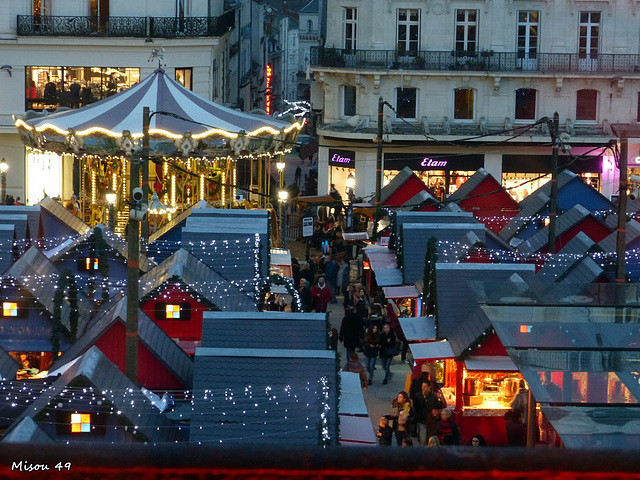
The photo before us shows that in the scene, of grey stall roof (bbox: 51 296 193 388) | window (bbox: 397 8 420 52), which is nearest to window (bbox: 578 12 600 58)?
window (bbox: 397 8 420 52)

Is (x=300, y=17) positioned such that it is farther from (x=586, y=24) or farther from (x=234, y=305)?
(x=234, y=305)

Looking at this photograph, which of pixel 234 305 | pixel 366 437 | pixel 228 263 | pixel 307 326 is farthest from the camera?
pixel 228 263

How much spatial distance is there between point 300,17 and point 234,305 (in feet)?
188

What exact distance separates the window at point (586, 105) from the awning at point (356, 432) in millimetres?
29725

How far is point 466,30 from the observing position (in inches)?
1623

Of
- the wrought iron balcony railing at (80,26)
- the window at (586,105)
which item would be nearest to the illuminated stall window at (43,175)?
the wrought iron balcony railing at (80,26)

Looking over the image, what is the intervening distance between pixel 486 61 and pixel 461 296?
79.6ft

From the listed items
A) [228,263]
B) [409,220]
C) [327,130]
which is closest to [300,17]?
[327,130]

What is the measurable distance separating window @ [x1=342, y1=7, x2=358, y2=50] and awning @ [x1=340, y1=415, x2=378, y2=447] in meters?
29.4

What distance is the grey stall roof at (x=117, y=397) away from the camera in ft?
40.3

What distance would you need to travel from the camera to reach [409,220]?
2555 centimetres

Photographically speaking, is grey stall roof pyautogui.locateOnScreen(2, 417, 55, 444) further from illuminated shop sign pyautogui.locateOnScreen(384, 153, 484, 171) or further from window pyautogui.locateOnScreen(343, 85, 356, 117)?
window pyautogui.locateOnScreen(343, 85, 356, 117)

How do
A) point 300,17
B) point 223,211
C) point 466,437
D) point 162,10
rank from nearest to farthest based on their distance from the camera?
point 466,437 → point 223,211 → point 162,10 → point 300,17

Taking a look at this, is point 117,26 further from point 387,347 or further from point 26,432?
point 26,432
